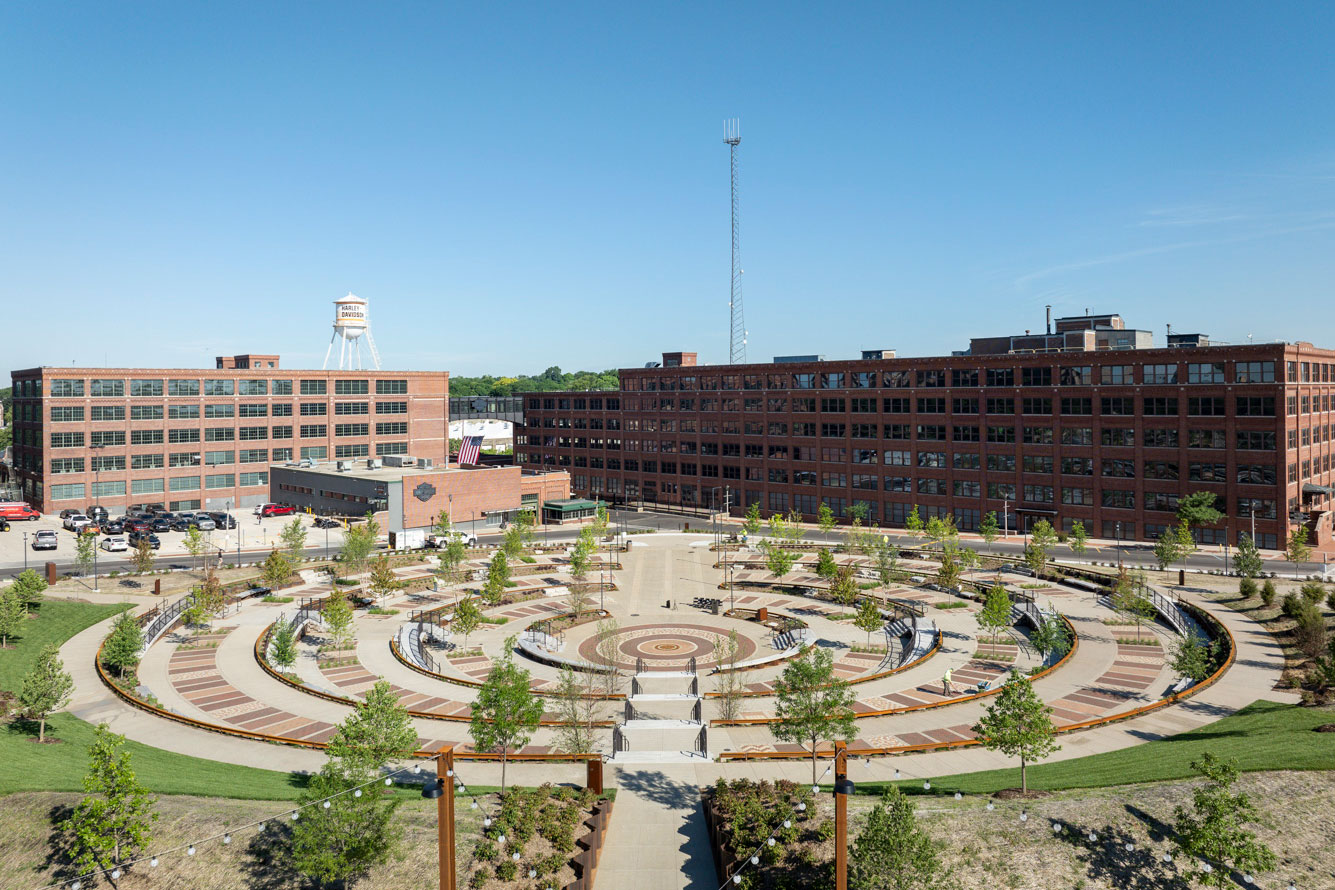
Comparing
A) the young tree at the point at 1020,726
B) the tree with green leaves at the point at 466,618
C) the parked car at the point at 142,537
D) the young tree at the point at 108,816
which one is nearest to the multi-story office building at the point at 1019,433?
the tree with green leaves at the point at 466,618

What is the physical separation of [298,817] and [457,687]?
18.4m

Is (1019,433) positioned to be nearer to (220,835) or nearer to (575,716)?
(575,716)

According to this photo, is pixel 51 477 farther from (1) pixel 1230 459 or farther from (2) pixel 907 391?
(1) pixel 1230 459

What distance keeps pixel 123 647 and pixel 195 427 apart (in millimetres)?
80442

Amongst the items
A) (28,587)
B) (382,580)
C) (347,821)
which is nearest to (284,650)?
(382,580)

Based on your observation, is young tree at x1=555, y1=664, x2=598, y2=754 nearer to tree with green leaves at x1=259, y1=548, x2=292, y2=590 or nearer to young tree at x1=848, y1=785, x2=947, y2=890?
young tree at x1=848, y1=785, x2=947, y2=890

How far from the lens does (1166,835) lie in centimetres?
2602

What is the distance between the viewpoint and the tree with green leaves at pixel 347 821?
24562mm

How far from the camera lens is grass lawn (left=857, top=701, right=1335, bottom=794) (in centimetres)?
3027

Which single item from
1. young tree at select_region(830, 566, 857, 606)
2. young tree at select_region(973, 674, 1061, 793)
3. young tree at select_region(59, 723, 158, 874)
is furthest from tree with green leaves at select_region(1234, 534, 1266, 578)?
young tree at select_region(59, 723, 158, 874)

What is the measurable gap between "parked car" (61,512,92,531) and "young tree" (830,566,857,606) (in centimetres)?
Answer: 8498

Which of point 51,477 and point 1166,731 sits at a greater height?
point 51,477

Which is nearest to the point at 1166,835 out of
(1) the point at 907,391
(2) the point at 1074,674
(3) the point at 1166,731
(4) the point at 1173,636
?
(3) the point at 1166,731

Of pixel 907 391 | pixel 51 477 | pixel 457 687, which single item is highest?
pixel 907 391
